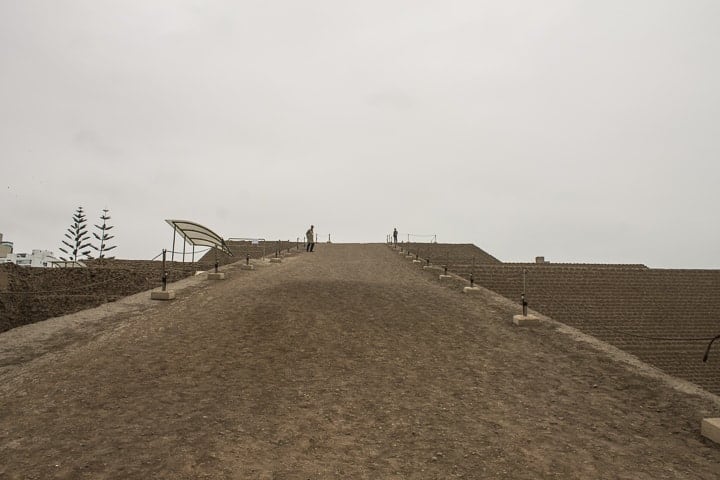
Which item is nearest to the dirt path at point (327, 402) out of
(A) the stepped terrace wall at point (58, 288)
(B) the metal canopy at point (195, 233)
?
(A) the stepped terrace wall at point (58, 288)

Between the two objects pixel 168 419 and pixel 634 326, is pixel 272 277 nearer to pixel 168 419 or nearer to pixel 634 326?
pixel 168 419

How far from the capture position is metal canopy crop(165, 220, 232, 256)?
18.9 metres

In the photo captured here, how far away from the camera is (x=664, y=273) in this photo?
22.1m

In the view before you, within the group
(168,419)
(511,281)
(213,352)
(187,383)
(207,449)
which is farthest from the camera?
(511,281)

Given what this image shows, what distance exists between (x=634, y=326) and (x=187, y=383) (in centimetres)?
1711

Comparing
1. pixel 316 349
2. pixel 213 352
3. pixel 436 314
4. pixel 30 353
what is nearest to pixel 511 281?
pixel 436 314

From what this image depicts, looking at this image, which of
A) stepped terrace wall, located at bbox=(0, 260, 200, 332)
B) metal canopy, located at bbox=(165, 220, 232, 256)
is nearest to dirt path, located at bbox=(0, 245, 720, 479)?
stepped terrace wall, located at bbox=(0, 260, 200, 332)

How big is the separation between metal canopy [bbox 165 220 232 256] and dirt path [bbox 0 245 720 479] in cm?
735

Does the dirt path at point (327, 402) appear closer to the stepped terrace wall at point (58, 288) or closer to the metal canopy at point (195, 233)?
the stepped terrace wall at point (58, 288)

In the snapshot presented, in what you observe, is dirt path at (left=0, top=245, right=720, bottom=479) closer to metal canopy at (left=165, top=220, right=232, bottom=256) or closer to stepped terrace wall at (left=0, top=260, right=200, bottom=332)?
stepped terrace wall at (left=0, top=260, right=200, bottom=332)

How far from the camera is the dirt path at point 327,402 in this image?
5238 millimetres

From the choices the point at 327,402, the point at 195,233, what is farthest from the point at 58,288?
the point at 327,402

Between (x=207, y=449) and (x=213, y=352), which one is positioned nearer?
(x=207, y=449)

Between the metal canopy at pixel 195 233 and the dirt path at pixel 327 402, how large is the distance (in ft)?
24.1
